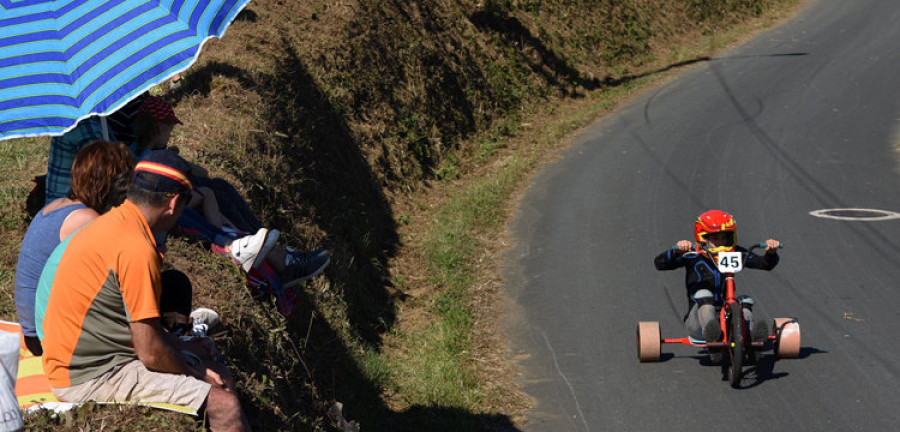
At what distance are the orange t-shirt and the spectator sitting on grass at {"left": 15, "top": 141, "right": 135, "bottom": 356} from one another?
0.57 m

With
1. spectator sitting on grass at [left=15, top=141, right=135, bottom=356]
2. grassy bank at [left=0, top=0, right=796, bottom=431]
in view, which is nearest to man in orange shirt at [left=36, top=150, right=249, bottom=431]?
grassy bank at [left=0, top=0, right=796, bottom=431]

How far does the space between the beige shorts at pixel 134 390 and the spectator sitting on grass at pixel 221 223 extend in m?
2.31

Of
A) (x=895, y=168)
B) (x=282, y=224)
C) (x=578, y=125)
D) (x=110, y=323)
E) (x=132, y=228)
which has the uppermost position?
(x=132, y=228)

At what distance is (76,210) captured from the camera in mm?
5668

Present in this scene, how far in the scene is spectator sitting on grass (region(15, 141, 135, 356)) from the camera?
5.56 m

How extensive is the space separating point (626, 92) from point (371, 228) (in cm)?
1081

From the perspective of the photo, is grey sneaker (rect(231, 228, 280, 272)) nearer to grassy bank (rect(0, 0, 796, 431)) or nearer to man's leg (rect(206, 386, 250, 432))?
grassy bank (rect(0, 0, 796, 431))

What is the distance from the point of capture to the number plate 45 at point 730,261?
30.8ft

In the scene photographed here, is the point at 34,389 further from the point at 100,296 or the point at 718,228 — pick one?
the point at 718,228

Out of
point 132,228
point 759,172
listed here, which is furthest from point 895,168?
point 132,228

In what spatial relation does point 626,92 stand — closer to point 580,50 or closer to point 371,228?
point 580,50

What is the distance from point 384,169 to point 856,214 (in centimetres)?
767

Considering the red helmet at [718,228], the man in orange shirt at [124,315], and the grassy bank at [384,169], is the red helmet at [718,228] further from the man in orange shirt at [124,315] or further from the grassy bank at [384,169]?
the man in orange shirt at [124,315]

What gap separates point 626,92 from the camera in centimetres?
2334
